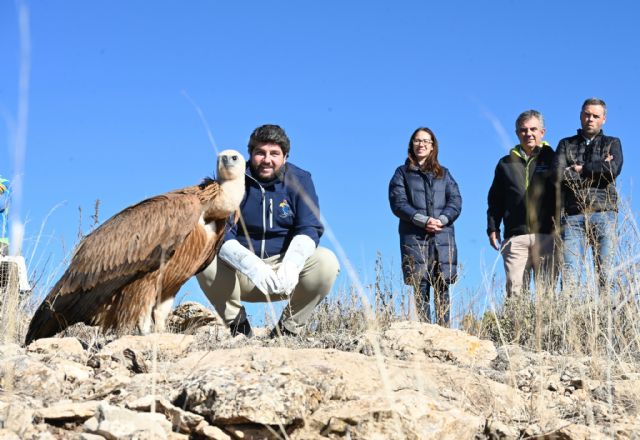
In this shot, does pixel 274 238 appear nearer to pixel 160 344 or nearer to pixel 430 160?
pixel 430 160

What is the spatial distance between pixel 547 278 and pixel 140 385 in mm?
4881

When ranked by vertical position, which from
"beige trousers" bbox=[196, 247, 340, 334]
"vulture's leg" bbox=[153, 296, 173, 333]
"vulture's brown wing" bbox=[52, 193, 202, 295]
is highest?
"vulture's brown wing" bbox=[52, 193, 202, 295]

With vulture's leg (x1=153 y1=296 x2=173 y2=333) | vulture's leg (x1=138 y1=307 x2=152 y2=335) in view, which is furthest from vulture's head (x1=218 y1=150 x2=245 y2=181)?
vulture's leg (x1=138 y1=307 x2=152 y2=335)

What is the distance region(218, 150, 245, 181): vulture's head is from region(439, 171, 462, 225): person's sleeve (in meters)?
2.24

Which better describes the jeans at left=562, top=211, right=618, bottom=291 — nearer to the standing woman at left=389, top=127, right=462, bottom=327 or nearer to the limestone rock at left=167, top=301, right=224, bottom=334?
the standing woman at left=389, top=127, right=462, bottom=327

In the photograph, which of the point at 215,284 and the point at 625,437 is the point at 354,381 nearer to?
the point at 625,437

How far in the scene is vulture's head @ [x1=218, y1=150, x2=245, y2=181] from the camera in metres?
6.34

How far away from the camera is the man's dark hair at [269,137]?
678 centimetres

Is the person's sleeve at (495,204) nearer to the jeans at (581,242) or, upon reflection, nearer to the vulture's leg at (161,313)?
the jeans at (581,242)

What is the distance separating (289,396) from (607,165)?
17.2 feet

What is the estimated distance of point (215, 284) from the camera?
274 inches

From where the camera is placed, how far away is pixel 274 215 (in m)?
6.86

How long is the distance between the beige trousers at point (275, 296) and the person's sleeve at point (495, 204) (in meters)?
1.96

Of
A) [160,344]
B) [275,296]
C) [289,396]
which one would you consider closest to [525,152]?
[275,296]
